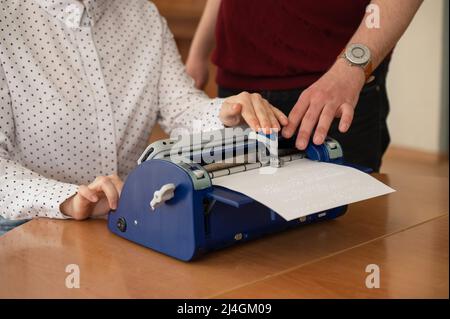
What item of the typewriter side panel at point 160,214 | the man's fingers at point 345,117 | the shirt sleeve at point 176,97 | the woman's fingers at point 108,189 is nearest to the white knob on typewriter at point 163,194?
the typewriter side panel at point 160,214

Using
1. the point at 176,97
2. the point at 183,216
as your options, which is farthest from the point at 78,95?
the point at 183,216

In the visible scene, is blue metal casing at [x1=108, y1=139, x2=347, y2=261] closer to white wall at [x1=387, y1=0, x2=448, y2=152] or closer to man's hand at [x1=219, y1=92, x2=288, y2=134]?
man's hand at [x1=219, y1=92, x2=288, y2=134]

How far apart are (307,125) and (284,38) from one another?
53 centimetres

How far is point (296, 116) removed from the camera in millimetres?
1282

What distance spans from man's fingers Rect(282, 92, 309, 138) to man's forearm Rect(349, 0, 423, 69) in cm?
24

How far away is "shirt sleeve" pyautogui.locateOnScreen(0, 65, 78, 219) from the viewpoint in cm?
125

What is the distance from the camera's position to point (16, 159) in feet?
4.61

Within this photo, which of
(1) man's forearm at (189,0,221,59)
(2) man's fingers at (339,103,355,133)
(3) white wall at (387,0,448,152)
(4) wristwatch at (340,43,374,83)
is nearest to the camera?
(2) man's fingers at (339,103,355,133)

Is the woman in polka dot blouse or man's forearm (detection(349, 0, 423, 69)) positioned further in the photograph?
man's forearm (detection(349, 0, 423, 69))

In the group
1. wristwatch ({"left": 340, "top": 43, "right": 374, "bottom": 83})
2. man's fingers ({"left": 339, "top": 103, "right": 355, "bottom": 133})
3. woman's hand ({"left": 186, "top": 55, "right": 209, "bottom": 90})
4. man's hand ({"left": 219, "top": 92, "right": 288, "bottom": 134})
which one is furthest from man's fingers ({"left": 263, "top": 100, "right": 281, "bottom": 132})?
woman's hand ({"left": 186, "top": 55, "right": 209, "bottom": 90})

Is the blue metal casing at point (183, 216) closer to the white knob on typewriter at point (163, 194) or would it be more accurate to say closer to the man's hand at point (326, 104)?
the white knob on typewriter at point (163, 194)

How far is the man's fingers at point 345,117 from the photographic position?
1288mm
